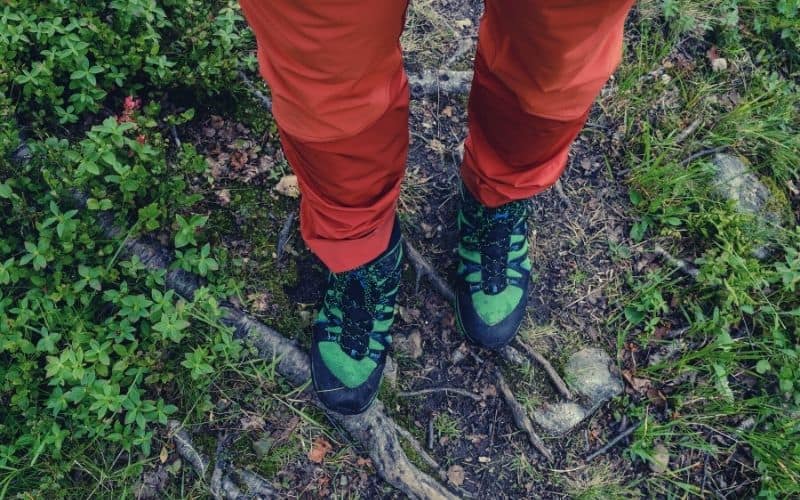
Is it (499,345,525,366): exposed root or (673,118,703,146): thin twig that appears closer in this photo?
(499,345,525,366): exposed root

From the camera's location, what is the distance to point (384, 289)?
2.38 m

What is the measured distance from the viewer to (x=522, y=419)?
2.56 m

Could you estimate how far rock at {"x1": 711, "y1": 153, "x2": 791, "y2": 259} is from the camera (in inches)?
117

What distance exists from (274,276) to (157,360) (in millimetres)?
604

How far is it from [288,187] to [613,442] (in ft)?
6.23

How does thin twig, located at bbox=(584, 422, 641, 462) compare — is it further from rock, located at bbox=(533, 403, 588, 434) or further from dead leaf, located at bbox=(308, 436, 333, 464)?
dead leaf, located at bbox=(308, 436, 333, 464)

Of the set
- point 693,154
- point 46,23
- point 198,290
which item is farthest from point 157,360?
point 693,154

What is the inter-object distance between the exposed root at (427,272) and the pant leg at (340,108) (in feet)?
2.03

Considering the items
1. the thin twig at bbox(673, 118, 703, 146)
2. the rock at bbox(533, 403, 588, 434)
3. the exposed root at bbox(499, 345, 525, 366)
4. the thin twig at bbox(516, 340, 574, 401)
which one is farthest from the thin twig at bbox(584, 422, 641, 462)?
the thin twig at bbox(673, 118, 703, 146)

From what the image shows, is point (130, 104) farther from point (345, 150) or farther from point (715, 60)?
point (715, 60)

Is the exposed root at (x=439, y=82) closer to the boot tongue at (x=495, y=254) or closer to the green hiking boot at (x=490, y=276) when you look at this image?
the green hiking boot at (x=490, y=276)

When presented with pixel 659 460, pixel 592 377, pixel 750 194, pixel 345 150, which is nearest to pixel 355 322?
pixel 345 150

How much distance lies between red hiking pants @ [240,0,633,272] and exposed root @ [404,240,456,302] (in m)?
0.59

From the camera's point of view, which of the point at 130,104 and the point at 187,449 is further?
the point at 130,104
